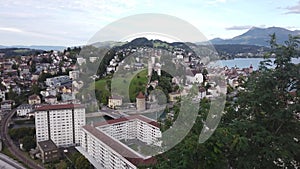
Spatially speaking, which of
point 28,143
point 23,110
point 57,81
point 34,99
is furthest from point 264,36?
point 57,81

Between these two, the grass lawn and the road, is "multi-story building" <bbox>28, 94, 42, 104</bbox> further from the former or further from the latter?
the grass lawn

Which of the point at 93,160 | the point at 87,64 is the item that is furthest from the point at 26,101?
the point at 93,160

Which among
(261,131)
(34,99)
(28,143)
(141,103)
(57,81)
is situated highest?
(261,131)

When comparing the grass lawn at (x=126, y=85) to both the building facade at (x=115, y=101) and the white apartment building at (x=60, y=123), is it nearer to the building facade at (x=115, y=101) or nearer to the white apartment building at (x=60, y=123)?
the building facade at (x=115, y=101)

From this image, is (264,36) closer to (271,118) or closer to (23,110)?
(271,118)

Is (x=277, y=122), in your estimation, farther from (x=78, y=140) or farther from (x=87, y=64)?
(x=87, y=64)

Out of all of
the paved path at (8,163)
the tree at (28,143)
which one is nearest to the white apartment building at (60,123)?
the tree at (28,143)
